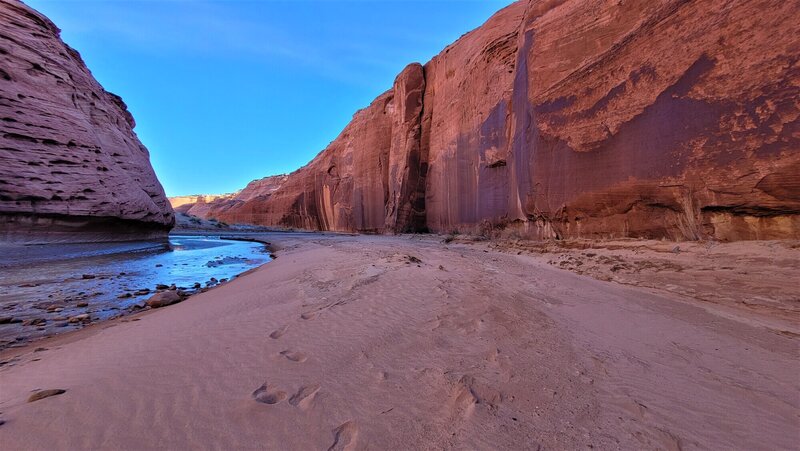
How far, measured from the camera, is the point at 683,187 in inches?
213

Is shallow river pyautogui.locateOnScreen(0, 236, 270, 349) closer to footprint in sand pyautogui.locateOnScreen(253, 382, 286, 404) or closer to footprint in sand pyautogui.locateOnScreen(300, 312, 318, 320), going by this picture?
footprint in sand pyautogui.locateOnScreen(300, 312, 318, 320)

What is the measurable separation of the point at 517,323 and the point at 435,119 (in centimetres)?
1926

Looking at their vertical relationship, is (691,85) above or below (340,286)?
above

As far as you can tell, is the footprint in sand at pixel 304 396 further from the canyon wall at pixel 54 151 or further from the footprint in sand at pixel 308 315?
the canyon wall at pixel 54 151

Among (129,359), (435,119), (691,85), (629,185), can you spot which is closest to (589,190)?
(629,185)

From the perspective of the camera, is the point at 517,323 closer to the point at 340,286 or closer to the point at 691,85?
the point at 340,286

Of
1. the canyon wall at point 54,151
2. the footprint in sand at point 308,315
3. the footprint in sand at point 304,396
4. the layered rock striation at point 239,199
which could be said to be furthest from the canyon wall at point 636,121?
the layered rock striation at point 239,199

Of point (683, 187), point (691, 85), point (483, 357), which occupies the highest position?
point (691, 85)

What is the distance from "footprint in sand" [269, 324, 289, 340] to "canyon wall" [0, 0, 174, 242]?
46.6 ft

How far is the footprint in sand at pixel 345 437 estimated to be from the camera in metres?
1.39

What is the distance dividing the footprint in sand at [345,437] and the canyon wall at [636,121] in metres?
6.37

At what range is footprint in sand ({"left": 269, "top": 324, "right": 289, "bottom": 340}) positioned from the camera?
267 centimetres

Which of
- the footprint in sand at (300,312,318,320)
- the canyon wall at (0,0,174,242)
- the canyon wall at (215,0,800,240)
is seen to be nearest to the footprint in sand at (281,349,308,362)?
the footprint in sand at (300,312,318,320)

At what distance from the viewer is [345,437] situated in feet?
4.77
